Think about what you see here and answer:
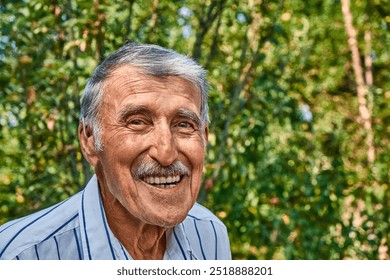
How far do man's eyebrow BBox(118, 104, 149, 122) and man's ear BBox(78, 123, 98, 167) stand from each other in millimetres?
79

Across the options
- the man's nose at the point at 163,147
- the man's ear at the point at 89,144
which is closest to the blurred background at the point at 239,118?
the man's ear at the point at 89,144

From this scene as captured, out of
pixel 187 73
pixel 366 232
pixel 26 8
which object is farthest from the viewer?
pixel 366 232

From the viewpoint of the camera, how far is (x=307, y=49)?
2326 mm

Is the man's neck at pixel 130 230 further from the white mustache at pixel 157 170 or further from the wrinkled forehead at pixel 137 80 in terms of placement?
the wrinkled forehead at pixel 137 80

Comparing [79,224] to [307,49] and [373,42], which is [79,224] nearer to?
[307,49]

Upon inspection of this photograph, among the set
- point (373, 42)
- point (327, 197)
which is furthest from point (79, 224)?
point (373, 42)

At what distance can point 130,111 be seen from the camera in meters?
0.98

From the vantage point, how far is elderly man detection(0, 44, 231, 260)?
97cm

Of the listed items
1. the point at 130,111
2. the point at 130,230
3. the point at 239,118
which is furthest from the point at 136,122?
the point at 239,118

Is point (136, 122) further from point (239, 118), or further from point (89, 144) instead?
point (239, 118)

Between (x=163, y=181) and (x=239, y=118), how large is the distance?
1.09 meters
